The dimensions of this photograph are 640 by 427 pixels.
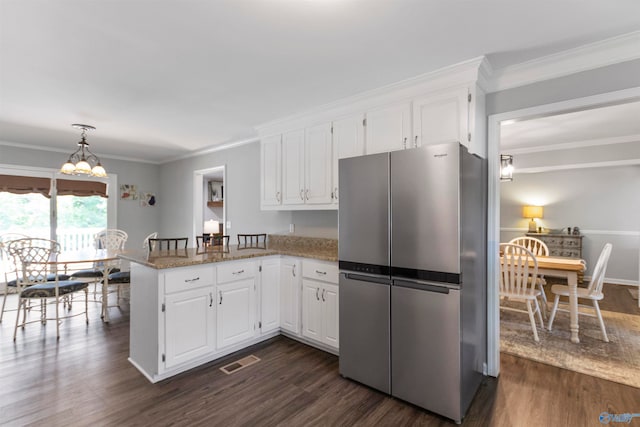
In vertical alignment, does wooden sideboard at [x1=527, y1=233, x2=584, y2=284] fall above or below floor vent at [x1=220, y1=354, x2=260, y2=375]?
above

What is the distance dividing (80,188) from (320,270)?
17.3ft

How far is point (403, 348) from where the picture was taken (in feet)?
6.89

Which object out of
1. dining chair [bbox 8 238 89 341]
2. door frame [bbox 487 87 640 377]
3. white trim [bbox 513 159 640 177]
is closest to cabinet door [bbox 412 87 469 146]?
door frame [bbox 487 87 640 377]

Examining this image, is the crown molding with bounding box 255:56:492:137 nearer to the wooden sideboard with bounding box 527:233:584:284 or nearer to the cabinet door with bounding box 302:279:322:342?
the cabinet door with bounding box 302:279:322:342

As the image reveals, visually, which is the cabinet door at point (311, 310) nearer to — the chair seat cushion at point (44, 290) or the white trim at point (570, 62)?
the white trim at point (570, 62)

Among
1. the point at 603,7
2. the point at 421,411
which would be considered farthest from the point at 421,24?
the point at 421,411

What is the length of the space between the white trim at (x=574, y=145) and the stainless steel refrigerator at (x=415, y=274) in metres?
4.35

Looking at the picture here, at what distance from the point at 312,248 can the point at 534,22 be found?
9.15 feet

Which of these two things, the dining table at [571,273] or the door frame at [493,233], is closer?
the door frame at [493,233]

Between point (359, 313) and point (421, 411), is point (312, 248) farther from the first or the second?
point (421, 411)

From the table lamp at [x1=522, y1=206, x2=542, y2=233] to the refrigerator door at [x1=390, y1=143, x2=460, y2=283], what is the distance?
541 centimetres

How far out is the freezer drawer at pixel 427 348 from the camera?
1914 millimetres

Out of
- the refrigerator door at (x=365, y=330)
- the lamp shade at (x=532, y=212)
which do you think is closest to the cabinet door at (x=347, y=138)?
the refrigerator door at (x=365, y=330)

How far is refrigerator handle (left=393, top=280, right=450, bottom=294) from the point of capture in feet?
6.41
